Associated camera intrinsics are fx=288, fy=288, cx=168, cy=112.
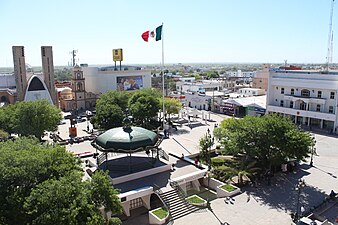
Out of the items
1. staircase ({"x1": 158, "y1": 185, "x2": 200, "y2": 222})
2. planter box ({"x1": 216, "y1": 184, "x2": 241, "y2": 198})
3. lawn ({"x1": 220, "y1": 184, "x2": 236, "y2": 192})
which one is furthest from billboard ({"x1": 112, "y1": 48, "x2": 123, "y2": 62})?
staircase ({"x1": 158, "y1": 185, "x2": 200, "y2": 222})

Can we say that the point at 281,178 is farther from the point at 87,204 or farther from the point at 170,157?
the point at 87,204

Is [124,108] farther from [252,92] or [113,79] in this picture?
[252,92]

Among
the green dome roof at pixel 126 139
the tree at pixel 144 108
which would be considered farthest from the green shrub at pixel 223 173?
the tree at pixel 144 108

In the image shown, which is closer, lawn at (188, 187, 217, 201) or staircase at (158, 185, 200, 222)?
staircase at (158, 185, 200, 222)

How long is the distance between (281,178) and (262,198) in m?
5.48

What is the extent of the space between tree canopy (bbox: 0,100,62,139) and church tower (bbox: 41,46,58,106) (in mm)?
33847

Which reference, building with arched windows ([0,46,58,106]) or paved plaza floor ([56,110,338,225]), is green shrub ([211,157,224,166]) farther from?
building with arched windows ([0,46,58,106])

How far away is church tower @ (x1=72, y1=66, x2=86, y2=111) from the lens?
72.0 m

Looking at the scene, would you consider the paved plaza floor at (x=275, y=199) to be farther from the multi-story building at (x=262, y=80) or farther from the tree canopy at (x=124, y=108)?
the multi-story building at (x=262, y=80)

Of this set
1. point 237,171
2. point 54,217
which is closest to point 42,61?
point 237,171

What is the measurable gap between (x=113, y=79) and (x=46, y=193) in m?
65.4

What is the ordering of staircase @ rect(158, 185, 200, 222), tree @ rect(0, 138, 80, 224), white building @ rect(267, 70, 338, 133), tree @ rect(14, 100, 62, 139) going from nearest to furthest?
tree @ rect(0, 138, 80, 224) < staircase @ rect(158, 185, 200, 222) < tree @ rect(14, 100, 62, 139) < white building @ rect(267, 70, 338, 133)

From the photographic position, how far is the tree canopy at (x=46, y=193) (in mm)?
14492

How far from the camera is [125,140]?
2550 centimetres
